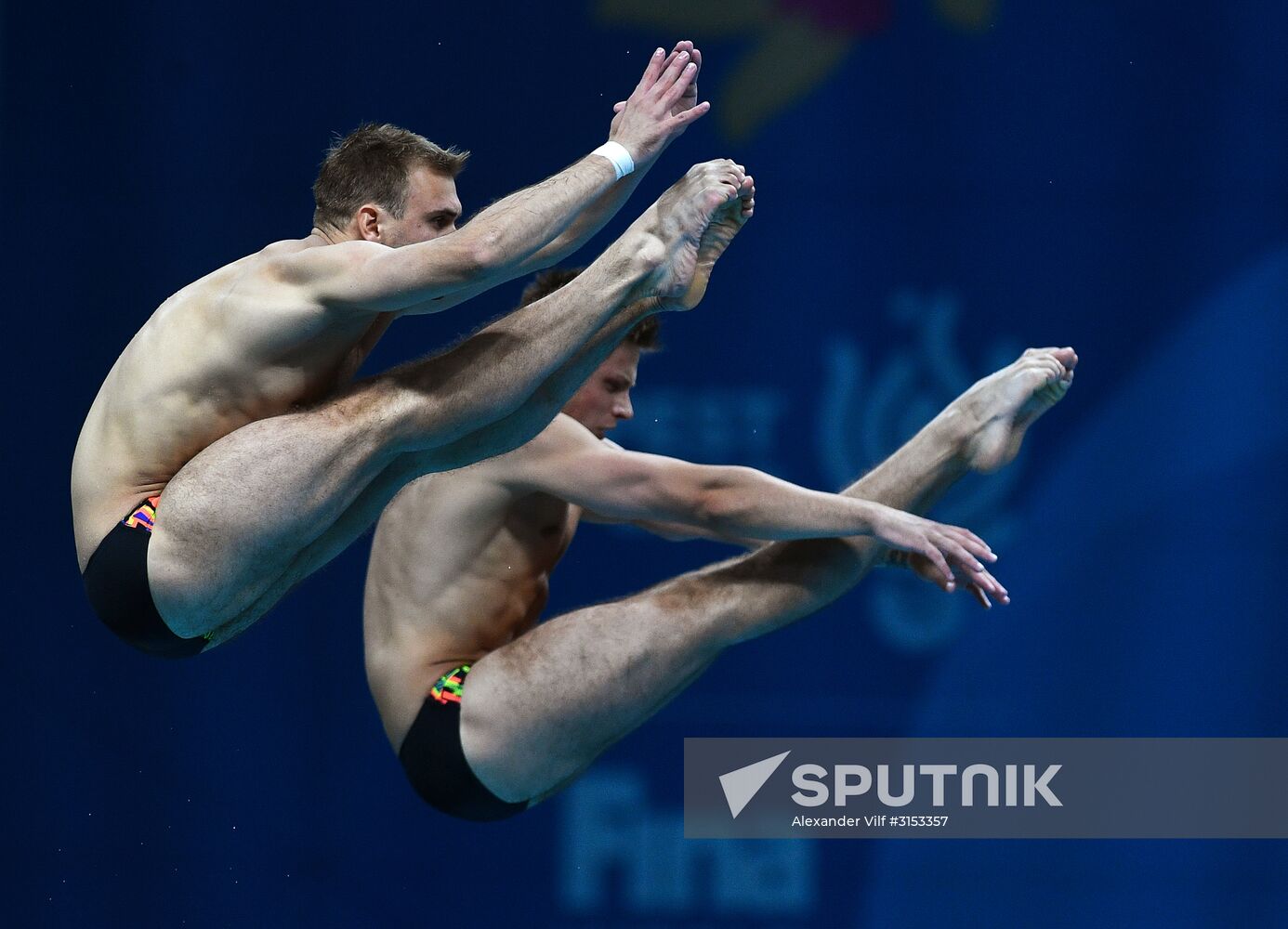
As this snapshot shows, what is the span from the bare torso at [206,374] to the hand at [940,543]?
1.00m

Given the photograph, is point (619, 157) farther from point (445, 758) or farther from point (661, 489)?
point (445, 758)

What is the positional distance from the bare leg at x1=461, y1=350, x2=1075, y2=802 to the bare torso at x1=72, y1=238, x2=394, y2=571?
68 centimetres

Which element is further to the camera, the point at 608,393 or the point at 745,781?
the point at 745,781

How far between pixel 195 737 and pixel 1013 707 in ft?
7.02

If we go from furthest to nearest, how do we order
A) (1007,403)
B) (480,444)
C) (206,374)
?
(1007,403), (480,444), (206,374)

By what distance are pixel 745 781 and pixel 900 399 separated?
108cm

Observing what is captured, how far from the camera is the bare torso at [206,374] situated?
272 centimetres

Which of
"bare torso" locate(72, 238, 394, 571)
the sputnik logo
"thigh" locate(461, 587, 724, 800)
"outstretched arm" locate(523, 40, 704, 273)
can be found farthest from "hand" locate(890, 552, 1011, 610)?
the sputnik logo

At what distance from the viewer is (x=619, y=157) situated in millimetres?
2861

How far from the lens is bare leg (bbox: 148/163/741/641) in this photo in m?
2.70

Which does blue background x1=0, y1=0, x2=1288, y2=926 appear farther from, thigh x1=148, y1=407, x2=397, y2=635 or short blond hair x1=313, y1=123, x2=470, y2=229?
thigh x1=148, y1=407, x2=397, y2=635

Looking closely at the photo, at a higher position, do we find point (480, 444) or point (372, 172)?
point (372, 172)

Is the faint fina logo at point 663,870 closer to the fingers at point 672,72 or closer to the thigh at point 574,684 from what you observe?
the thigh at point 574,684

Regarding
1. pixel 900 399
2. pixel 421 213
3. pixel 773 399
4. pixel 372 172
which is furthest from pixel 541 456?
pixel 900 399
